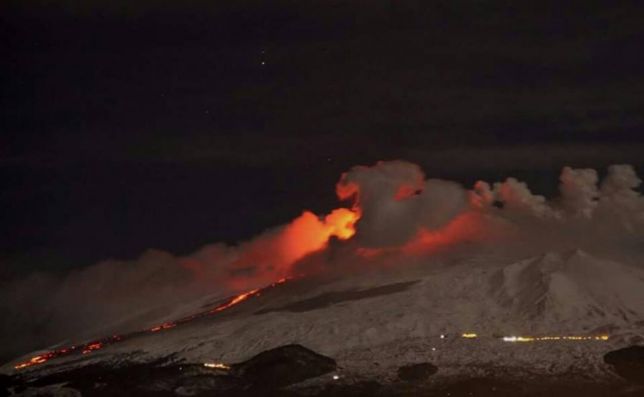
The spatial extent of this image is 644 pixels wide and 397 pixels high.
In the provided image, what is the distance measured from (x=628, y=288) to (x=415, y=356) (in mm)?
45707

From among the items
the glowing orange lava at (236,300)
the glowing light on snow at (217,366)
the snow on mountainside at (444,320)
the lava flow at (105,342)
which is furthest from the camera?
the glowing orange lava at (236,300)

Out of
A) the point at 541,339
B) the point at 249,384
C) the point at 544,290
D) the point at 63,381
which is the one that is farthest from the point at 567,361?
the point at 63,381

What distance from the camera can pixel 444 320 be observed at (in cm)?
13038

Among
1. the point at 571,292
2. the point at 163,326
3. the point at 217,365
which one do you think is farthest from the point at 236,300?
the point at 571,292

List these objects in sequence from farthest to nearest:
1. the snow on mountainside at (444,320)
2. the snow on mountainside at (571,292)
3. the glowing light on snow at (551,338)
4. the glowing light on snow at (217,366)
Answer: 1. the snow on mountainside at (571,292)
2. the glowing light on snow at (217,366)
3. the glowing light on snow at (551,338)
4. the snow on mountainside at (444,320)

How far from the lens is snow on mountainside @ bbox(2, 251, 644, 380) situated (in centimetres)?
11306

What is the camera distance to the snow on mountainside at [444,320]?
113062mm

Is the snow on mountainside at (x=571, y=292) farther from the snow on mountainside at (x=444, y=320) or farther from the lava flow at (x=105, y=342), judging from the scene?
the lava flow at (x=105, y=342)

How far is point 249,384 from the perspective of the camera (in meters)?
109

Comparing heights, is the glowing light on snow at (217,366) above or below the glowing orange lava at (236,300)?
below

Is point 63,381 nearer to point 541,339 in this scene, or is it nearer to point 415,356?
point 415,356

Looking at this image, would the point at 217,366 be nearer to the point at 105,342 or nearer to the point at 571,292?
the point at 105,342

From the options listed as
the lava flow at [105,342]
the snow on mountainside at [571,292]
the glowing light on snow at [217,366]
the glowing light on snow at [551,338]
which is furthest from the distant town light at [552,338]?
the lava flow at [105,342]

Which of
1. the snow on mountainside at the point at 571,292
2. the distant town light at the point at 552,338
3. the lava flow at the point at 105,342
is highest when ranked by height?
the lava flow at the point at 105,342
